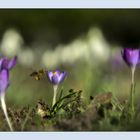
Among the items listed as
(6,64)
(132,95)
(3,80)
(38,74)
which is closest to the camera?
(3,80)

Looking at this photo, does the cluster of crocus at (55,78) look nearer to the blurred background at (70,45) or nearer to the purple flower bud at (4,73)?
the blurred background at (70,45)

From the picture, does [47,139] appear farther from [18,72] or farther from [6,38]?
[6,38]

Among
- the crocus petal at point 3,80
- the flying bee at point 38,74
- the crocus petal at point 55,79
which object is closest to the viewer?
the crocus petal at point 3,80

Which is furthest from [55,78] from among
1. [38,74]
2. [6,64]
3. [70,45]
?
[70,45]

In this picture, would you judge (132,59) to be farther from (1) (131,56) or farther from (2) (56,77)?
(2) (56,77)

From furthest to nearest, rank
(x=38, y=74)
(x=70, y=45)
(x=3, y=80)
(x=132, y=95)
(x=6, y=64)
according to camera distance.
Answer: (x=70, y=45), (x=38, y=74), (x=132, y=95), (x=6, y=64), (x=3, y=80)

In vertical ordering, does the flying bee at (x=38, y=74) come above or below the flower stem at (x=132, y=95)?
above

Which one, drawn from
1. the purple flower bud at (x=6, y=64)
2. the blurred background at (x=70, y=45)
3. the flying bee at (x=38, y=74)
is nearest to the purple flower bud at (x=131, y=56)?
the blurred background at (x=70, y=45)
